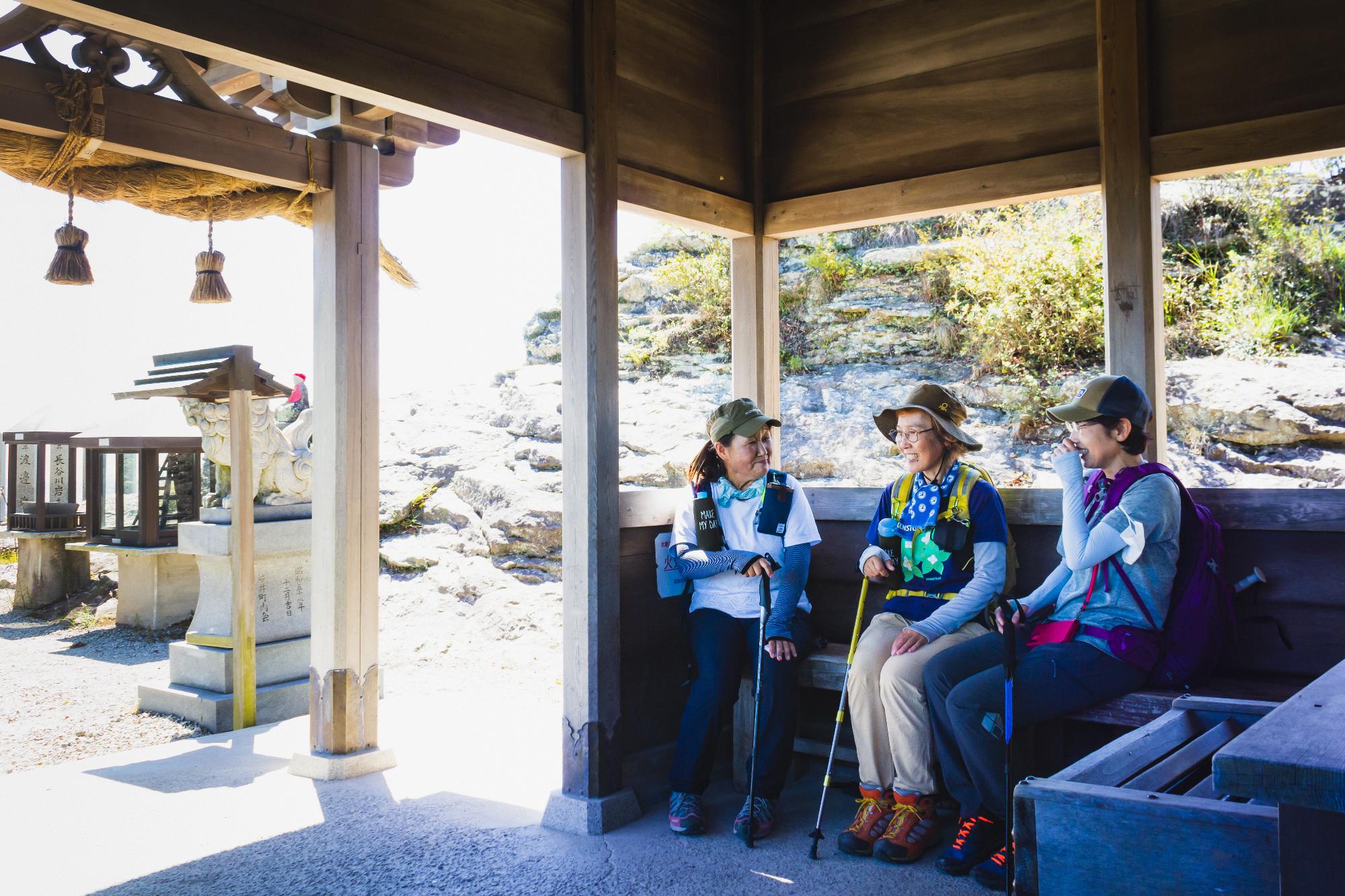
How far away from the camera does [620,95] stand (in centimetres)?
401

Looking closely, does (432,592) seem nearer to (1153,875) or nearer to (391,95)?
(391,95)

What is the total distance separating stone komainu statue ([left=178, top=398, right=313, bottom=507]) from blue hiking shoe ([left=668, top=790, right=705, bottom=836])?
3948 millimetres

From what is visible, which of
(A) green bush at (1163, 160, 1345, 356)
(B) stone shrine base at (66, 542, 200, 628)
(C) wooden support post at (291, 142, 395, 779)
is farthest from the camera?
(B) stone shrine base at (66, 542, 200, 628)

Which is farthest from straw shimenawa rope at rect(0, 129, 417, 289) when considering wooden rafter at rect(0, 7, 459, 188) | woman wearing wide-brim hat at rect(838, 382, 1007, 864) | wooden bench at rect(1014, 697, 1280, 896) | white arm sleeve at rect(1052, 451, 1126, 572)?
wooden bench at rect(1014, 697, 1280, 896)

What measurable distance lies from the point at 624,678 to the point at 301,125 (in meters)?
2.80

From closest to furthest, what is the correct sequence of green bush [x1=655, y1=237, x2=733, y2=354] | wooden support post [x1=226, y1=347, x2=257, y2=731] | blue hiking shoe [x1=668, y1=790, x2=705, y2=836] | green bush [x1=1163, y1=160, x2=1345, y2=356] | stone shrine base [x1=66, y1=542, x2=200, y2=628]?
blue hiking shoe [x1=668, y1=790, x2=705, y2=836] < wooden support post [x1=226, y1=347, x2=257, y2=731] < green bush [x1=1163, y1=160, x2=1345, y2=356] < stone shrine base [x1=66, y1=542, x2=200, y2=628] < green bush [x1=655, y1=237, x2=733, y2=354]

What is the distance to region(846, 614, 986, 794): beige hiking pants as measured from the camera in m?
3.26

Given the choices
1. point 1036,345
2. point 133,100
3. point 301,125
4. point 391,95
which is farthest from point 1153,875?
point 1036,345

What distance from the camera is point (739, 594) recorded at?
380 centimetres

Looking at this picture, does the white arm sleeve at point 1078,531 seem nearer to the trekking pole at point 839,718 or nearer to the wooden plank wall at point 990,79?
the trekking pole at point 839,718

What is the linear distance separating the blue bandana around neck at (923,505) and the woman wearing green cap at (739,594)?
36 centimetres

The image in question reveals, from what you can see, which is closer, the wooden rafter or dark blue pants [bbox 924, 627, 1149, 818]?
dark blue pants [bbox 924, 627, 1149, 818]

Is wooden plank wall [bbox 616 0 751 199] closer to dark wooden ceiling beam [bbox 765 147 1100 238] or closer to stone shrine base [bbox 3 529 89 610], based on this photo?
dark wooden ceiling beam [bbox 765 147 1100 238]

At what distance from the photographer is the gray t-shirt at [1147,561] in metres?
3.06
